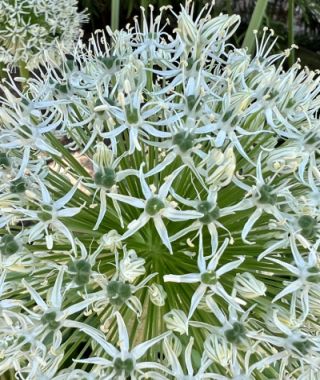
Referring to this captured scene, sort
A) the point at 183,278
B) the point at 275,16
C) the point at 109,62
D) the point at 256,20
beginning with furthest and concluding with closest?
1. the point at 275,16
2. the point at 256,20
3. the point at 109,62
4. the point at 183,278

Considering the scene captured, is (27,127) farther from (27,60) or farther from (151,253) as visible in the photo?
(27,60)

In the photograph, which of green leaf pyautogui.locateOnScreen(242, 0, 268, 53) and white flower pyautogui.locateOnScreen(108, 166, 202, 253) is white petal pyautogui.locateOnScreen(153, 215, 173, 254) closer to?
white flower pyautogui.locateOnScreen(108, 166, 202, 253)

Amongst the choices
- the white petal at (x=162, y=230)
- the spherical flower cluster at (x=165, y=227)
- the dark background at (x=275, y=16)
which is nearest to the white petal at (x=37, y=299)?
the spherical flower cluster at (x=165, y=227)

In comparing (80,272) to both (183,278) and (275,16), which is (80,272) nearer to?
(183,278)

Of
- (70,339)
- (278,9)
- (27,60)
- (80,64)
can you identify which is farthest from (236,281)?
(278,9)

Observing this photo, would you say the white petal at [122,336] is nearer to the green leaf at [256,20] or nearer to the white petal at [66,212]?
the white petal at [66,212]

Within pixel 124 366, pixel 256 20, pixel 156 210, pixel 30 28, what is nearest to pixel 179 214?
pixel 156 210

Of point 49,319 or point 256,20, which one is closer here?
point 49,319
